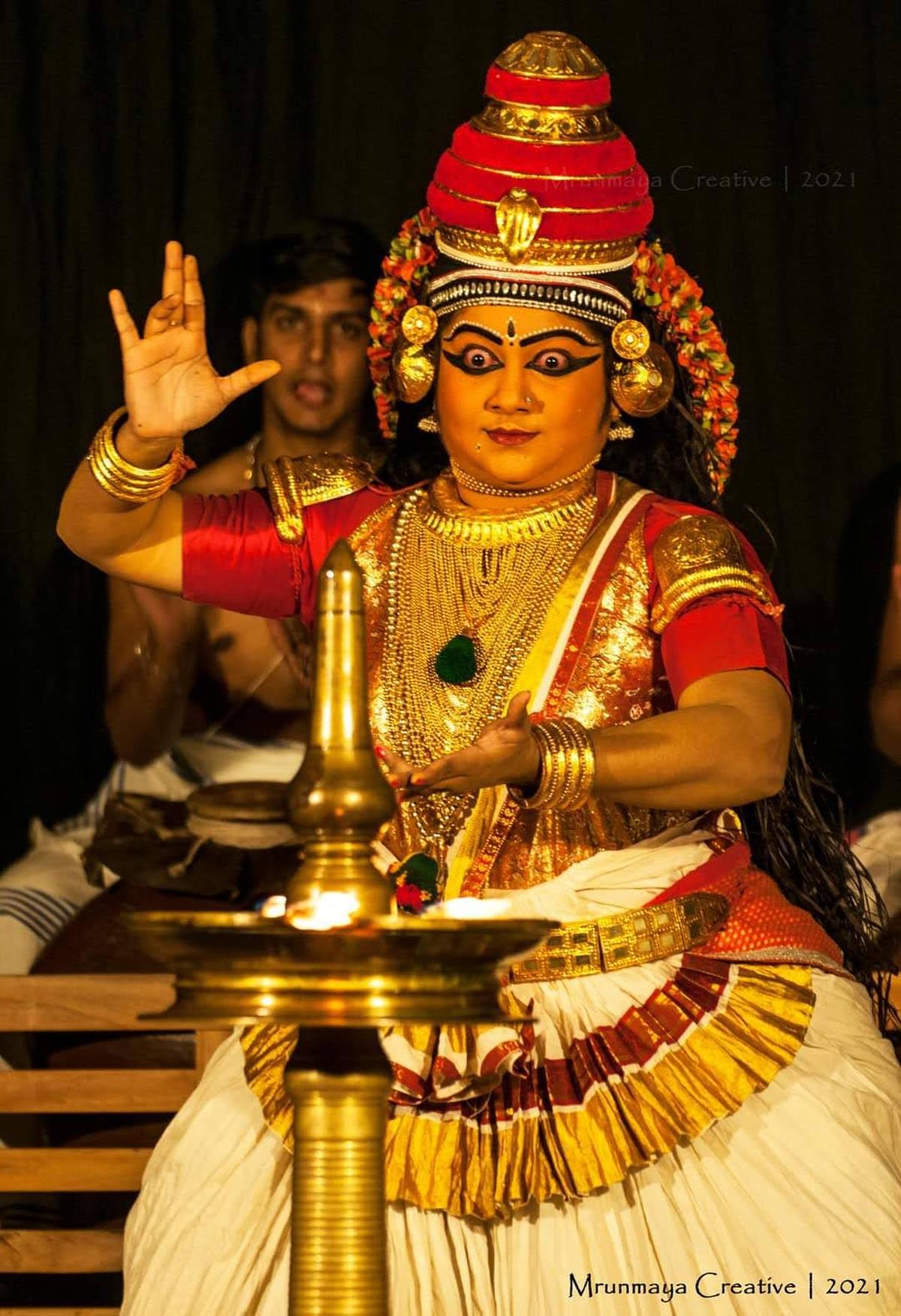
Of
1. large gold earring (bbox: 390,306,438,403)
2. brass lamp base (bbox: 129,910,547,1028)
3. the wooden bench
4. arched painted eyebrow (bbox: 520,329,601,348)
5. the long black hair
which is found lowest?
brass lamp base (bbox: 129,910,547,1028)

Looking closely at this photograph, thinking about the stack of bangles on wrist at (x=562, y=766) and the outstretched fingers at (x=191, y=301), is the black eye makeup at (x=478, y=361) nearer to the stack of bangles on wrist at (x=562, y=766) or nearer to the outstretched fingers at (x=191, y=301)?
the outstretched fingers at (x=191, y=301)

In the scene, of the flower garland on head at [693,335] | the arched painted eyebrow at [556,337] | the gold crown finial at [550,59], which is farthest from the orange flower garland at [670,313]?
the gold crown finial at [550,59]

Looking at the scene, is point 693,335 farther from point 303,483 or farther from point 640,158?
point 640,158

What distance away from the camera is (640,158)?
3432 millimetres

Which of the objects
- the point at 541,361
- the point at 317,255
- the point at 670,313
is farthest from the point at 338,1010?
the point at 317,255

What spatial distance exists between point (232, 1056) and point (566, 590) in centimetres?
69

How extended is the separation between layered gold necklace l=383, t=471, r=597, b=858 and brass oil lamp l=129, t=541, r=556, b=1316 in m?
0.94

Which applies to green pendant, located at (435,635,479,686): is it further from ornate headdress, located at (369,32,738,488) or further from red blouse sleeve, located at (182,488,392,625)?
ornate headdress, located at (369,32,738,488)

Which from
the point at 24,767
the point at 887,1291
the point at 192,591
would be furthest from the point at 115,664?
the point at 887,1291

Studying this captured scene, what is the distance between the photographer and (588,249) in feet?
8.89

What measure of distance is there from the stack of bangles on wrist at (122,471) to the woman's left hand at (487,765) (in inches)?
22.5

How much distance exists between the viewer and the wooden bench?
3043 millimetres

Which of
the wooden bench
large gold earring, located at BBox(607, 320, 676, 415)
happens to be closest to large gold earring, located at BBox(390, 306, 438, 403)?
large gold earring, located at BBox(607, 320, 676, 415)

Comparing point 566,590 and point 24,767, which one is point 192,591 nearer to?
point 566,590
